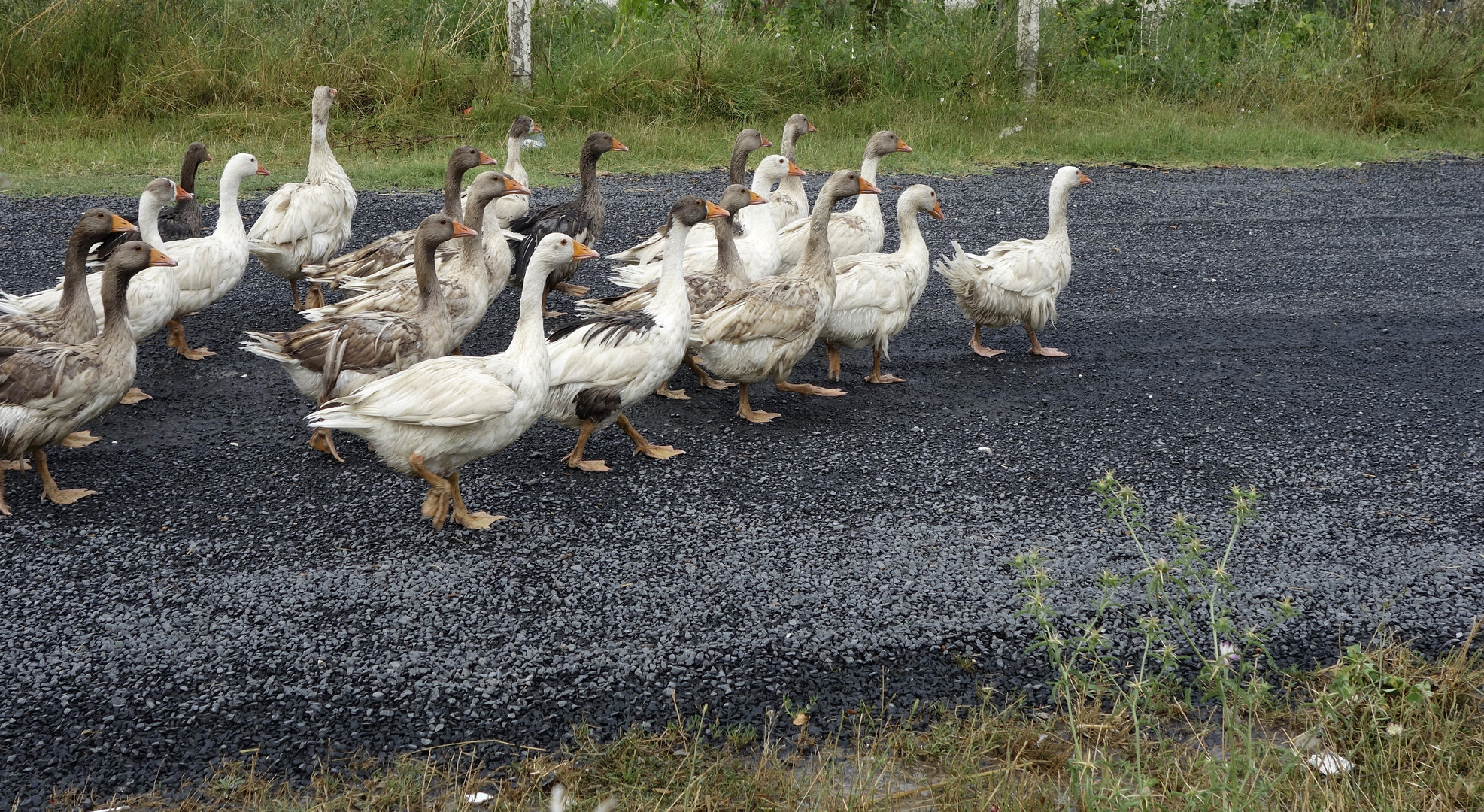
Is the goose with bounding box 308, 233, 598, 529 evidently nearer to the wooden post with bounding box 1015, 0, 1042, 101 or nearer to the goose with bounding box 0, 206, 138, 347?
the goose with bounding box 0, 206, 138, 347

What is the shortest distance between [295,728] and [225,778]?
29 cm

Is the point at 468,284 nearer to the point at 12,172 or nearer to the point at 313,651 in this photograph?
the point at 313,651

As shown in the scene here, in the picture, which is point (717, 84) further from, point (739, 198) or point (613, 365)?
point (613, 365)

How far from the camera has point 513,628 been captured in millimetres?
3963

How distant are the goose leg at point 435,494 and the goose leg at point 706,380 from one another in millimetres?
2098

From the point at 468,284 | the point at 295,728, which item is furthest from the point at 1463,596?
the point at 468,284

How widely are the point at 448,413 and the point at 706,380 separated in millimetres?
2293

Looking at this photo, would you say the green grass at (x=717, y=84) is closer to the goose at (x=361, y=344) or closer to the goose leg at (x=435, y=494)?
the goose at (x=361, y=344)

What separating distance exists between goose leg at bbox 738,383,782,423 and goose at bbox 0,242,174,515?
9.70ft

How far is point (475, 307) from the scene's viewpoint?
646 centimetres

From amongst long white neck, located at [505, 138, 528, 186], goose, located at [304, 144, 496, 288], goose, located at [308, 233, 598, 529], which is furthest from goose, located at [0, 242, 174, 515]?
long white neck, located at [505, 138, 528, 186]

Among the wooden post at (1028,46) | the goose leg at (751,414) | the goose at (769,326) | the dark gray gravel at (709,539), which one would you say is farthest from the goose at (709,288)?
the wooden post at (1028,46)

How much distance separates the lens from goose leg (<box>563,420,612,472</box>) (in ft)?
17.8

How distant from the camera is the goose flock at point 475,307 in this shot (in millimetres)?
4848
